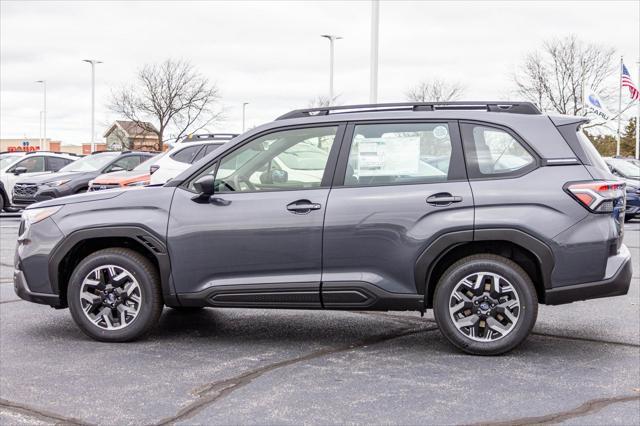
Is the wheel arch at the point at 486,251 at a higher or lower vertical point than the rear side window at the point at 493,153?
lower

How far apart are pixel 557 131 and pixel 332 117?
1658 millimetres

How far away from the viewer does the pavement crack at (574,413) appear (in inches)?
173

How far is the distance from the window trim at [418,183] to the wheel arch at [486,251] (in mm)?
443

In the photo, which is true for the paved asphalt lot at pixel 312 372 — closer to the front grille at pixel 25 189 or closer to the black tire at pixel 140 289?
the black tire at pixel 140 289

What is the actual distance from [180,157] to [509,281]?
32.8ft

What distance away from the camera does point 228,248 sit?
6102 millimetres

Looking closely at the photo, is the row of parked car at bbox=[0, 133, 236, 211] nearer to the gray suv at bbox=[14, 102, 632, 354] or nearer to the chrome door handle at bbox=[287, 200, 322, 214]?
the gray suv at bbox=[14, 102, 632, 354]

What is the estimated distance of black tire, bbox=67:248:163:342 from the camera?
20.5 feet

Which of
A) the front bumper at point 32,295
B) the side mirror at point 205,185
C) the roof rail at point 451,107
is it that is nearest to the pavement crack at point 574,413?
the roof rail at point 451,107

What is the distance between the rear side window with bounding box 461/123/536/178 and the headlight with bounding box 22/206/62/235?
3.18m

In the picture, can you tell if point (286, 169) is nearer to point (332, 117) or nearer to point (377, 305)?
point (332, 117)

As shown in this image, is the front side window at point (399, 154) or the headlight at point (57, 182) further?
the headlight at point (57, 182)

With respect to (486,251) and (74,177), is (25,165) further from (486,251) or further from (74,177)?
(486,251)

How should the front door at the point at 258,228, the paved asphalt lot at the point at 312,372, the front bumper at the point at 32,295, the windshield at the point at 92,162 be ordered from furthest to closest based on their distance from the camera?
1. the windshield at the point at 92,162
2. the front bumper at the point at 32,295
3. the front door at the point at 258,228
4. the paved asphalt lot at the point at 312,372
